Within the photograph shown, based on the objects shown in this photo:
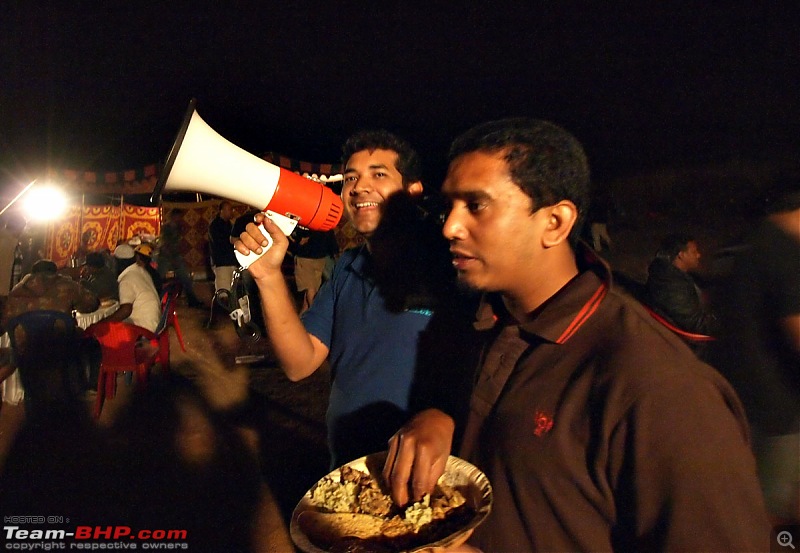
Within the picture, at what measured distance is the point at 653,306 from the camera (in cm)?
391

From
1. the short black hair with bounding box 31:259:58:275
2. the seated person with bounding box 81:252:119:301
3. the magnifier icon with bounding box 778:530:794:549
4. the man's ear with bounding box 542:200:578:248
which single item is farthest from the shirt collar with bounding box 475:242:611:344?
the seated person with bounding box 81:252:119:301

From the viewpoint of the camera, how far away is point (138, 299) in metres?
5.46

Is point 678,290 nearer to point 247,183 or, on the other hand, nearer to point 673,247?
point 673,247

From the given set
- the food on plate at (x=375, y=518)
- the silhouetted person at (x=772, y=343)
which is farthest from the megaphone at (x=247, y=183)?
the silhouetted person at (x=772, y=343)

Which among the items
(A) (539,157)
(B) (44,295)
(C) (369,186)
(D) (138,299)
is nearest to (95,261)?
(D) (138,299)

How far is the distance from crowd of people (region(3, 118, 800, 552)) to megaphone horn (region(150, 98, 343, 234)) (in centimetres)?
10

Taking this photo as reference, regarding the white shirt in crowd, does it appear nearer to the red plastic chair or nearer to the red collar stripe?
the red plastic chair

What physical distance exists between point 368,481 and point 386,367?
0.57 m

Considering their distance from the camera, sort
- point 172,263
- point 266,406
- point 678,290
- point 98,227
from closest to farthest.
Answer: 1. point 678,290
2. point 266,406
3. point 172,263
4. point 98,227

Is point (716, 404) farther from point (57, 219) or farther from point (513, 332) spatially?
point (57, 219)

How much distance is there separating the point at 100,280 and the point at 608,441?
620 centimetres

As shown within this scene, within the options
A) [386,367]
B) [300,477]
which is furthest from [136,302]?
[386,367]

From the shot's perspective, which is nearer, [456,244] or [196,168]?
[456,244]

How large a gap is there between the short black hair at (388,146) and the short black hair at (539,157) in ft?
2.62
